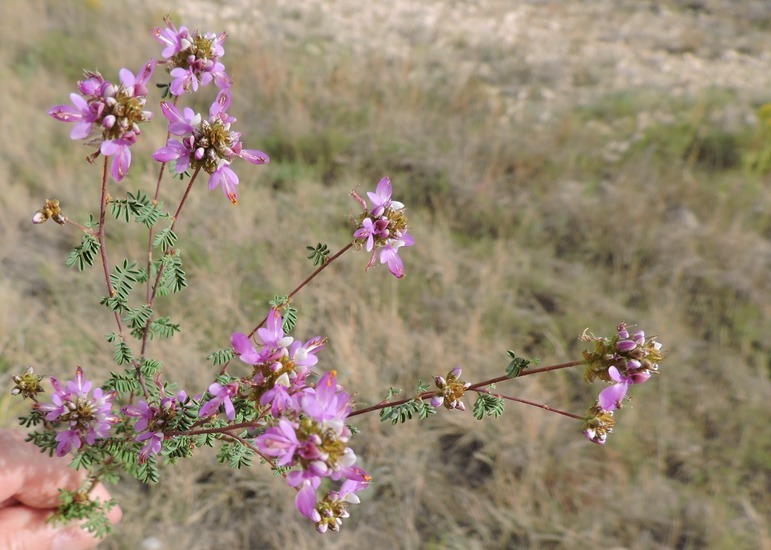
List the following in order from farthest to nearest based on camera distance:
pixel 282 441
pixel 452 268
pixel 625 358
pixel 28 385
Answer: pixel 452 268, pixel 28 385, pixel 625 358, pixel 282 441

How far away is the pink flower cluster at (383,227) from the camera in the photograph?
50.1 inches

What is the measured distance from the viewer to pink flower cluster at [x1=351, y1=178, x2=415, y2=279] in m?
1.27

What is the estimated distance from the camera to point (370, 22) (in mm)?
8070

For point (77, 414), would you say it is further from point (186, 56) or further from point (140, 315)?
point (186, 56)

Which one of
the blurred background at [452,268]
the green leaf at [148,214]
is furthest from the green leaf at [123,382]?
the blurred background at [452,268]

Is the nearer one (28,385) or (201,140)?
(201,140)

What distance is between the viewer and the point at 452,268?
153 inches

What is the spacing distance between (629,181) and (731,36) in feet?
20.3

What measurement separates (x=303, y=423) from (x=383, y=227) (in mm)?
456

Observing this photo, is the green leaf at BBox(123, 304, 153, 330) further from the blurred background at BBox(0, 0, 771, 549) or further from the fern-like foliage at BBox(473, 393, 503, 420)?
the blurred background at BBox(0, 0, 771, 549)

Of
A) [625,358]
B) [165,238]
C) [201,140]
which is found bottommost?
[625,358]

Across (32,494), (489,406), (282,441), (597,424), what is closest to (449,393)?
(489,406)

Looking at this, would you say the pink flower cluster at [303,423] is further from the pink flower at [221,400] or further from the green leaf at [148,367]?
the green leaf at [148,367]

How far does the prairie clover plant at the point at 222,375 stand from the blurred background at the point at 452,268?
1.26 ft
